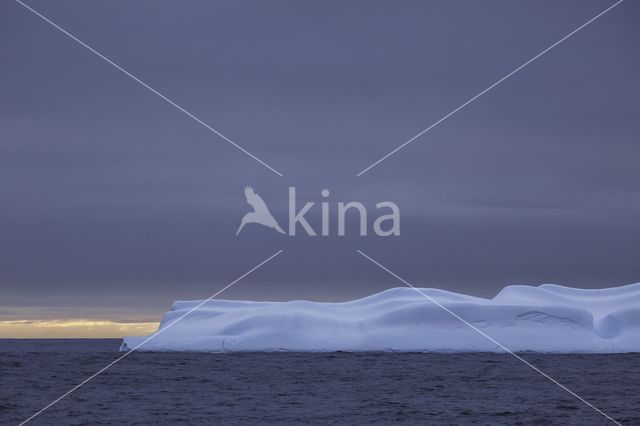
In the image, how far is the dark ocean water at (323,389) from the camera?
46.8 ft

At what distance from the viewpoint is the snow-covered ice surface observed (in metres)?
24.9

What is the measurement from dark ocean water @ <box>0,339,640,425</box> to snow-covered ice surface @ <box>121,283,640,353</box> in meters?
0.38

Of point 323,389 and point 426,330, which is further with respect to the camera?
point 426,330

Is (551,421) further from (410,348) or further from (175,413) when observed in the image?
(410,348)

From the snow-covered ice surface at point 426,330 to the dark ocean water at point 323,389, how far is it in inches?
15.1

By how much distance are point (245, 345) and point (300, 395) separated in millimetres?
8225

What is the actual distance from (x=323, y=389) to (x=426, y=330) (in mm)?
7745

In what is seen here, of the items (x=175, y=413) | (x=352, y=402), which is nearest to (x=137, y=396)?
(x=175, y=413)

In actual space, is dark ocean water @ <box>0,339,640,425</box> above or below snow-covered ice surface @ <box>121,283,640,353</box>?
below

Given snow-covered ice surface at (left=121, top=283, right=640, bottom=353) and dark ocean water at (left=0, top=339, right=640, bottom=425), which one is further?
snow-covered ice surface at (left=121, top=283, right=640, bottom=353)

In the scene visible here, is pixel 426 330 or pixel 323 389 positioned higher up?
pixel 426 330

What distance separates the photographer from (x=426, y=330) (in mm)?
25094

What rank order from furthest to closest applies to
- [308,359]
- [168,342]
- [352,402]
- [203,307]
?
[203,307] → [168,342] → [308,359] → [352,402]

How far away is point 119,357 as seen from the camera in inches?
1037
